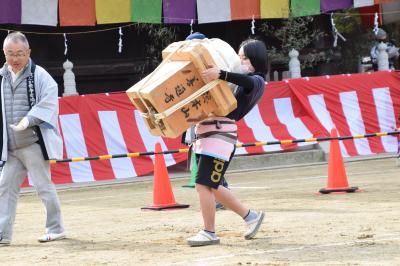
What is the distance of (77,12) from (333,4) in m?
5.94

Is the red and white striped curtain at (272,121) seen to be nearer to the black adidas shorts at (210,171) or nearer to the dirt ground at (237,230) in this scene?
the dirt ground at (237,230)

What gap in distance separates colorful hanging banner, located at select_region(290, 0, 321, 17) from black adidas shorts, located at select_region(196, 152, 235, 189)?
13461 millimetres

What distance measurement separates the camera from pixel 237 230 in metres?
8.28

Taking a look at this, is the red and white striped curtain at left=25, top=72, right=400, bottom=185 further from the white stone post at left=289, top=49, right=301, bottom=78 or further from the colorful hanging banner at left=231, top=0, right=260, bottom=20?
the colorful hanging banner at left=231, top=0, right=260, bottom=20

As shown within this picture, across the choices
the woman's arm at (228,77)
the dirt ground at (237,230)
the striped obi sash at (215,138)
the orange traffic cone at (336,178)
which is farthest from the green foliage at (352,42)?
the woman's arm at (228,77)

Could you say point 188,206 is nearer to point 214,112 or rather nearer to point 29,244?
point 29,244

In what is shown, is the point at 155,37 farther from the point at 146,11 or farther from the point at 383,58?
the point at 383,58

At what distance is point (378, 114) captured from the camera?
1866 centimetres

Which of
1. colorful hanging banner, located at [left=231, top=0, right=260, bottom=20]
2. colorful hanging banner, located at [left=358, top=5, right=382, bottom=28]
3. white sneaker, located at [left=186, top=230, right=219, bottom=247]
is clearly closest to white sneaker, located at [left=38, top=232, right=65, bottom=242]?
white sneaker, located at [left=186, top=230, right=219, bottom=247]

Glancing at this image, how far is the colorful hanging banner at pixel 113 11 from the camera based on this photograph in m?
19.1

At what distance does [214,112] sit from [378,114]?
39.3 feet

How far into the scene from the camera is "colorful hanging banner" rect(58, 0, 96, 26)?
18.9 m

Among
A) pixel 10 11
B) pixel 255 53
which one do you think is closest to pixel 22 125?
pixel 255 53

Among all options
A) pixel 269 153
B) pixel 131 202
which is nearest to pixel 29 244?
pixel 131 202
